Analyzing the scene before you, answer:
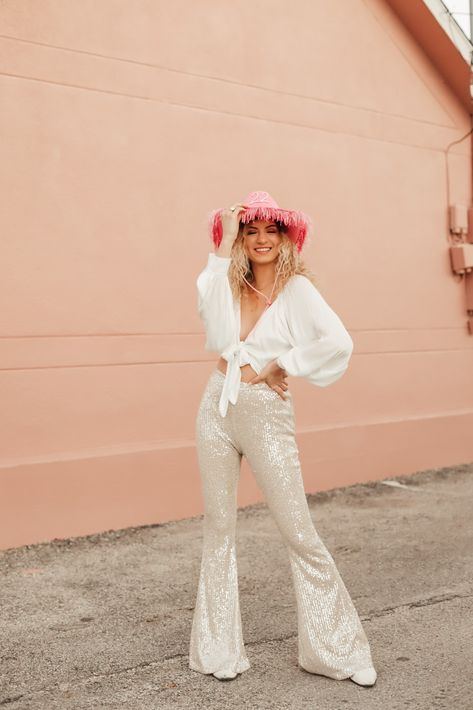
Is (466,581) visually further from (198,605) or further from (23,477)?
(23,477)

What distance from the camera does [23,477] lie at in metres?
5.09

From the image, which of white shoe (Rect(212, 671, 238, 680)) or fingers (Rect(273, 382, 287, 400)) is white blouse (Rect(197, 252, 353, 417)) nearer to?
fingers (Rect(273, 382, 287, 400))

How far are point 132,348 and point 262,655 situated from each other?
2654mm

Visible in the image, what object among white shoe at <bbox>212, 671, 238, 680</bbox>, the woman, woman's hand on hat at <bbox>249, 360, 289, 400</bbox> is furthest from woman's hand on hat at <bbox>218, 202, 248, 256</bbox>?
white shoe at <bbox>212, 671, 238, 680</bbox>

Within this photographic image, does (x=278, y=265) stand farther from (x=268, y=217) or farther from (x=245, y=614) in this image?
(x=245, y=614)

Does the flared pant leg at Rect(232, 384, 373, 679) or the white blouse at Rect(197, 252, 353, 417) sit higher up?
the white blouse at Rect(197, 252, 353, 417)

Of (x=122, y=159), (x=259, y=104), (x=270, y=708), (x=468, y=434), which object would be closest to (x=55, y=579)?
(x=270, y=708)

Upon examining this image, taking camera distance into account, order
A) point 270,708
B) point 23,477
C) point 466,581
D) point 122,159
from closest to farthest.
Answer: point 270,708, point 466,581, point 23,477, point 122,159

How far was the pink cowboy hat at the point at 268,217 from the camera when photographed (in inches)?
125

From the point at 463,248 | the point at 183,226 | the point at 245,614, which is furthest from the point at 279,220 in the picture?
the point at 463,248

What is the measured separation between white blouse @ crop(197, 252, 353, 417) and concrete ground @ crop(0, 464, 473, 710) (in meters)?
1.02

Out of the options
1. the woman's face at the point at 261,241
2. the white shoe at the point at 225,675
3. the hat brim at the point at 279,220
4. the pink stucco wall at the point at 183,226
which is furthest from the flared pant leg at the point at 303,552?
the pink stucco wall at the point at 183,226

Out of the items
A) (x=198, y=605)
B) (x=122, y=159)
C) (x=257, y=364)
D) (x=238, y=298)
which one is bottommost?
(x=198, y=605)

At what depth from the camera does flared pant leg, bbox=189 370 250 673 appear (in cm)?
316
